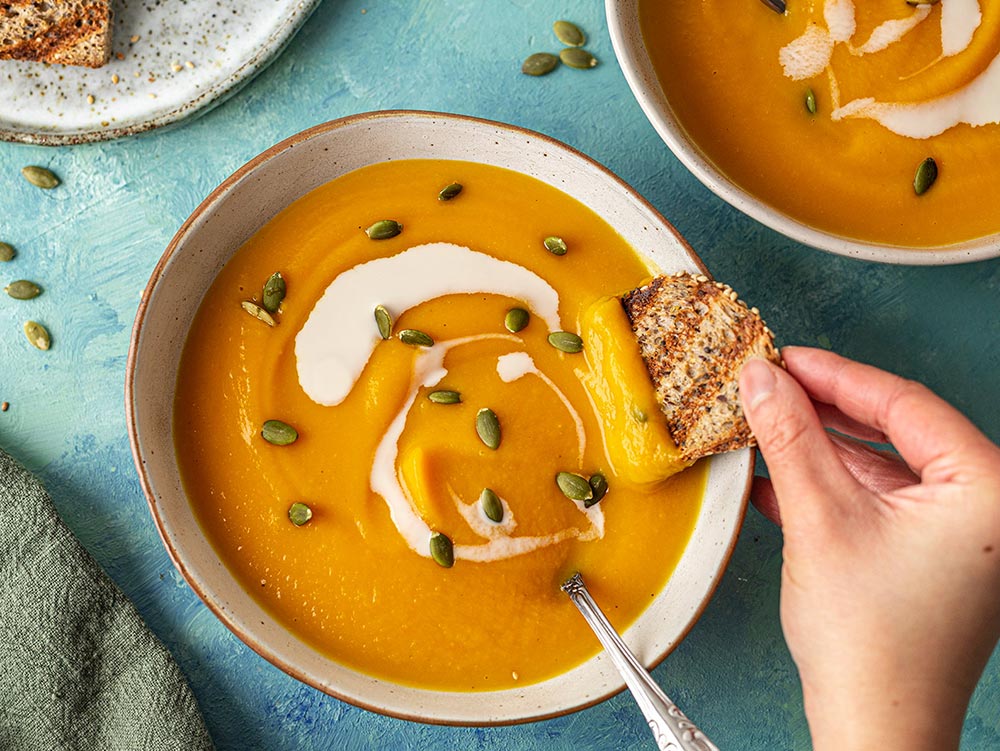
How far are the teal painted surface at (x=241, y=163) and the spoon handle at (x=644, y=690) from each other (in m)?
0.40

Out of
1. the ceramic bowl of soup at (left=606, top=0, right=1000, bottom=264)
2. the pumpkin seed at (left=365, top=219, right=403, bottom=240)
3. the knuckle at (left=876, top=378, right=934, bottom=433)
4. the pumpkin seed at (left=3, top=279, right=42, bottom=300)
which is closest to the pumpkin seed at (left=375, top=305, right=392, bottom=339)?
the pumpkin seed at (left=365, top=219, right=403, bottom=240)

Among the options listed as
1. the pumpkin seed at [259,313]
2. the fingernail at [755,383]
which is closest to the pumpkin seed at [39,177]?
the pumpkin seed at [259,313]

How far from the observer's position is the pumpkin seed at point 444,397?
76.2 inches

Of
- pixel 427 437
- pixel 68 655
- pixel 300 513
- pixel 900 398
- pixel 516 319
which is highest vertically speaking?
pixel 900 398

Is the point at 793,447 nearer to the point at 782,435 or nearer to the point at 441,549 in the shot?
the point at 782,435

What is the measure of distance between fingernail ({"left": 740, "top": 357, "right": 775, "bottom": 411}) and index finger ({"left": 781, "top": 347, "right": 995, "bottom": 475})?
0.14 metres

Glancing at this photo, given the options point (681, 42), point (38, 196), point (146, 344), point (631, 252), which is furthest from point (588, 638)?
point (38, 196)

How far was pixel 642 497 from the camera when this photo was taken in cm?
200

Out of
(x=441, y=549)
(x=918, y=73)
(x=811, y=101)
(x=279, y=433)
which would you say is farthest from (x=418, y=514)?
(x=918, y=73)

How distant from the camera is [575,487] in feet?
6.32

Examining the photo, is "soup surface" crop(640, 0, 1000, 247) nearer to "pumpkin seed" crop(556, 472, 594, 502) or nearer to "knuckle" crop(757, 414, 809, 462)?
"knuckle" crop(757, 414, 809, 462)

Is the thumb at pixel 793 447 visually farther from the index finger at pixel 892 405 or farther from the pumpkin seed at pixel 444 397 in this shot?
the pumpkin seed at pixel 444 397

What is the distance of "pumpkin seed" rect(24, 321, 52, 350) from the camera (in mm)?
2170

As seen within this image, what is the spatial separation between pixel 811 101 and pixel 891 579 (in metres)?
1.09
